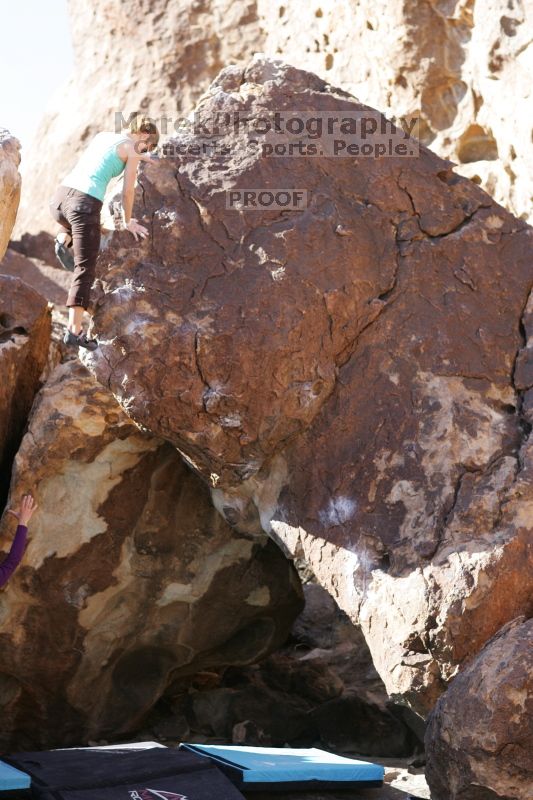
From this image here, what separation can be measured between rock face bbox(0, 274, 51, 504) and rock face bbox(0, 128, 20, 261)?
516 mm

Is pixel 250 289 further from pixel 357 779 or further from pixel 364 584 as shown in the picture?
pixel 357 779

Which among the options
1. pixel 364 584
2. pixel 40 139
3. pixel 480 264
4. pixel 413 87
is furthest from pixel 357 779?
pixel 40 139

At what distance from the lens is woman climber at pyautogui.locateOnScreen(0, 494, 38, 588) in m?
4.86

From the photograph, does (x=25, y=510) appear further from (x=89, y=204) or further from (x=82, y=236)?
(x=89, y=204)

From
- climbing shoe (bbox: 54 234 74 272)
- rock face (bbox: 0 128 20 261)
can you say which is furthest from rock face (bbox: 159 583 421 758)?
rock face (bbox: 0 128 20 261)

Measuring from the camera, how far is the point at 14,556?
4.88 meters

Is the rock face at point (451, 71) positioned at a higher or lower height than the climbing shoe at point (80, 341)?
higher

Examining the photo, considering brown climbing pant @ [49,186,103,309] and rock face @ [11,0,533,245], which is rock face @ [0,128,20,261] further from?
rock face @ [11,0,533,245]

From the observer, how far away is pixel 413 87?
26.8 feet

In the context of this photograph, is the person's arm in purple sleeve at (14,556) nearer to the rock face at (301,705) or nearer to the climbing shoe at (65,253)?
the climbing shoe at (65,253)

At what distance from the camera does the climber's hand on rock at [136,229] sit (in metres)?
4.72

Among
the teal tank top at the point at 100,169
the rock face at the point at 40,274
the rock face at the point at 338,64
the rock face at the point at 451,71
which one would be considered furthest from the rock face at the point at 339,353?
the rock face at the point at 40,274

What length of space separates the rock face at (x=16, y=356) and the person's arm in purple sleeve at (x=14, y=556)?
0.50 metres

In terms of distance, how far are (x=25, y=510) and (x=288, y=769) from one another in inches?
71.5
